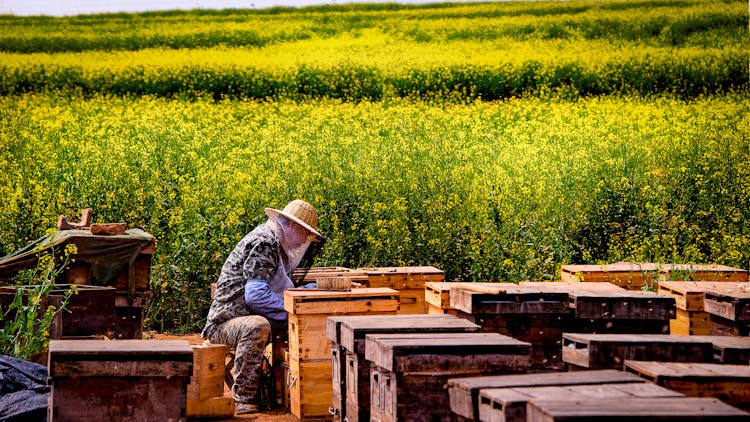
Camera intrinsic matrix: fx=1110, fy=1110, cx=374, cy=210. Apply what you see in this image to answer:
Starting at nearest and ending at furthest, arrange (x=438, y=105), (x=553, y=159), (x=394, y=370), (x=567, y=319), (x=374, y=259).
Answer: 1. (x=394, y=370)
2. (x=567, y=319)
3. (x=374, y=259)
4. (x=553, y=159)
5. (x=438, y=105)

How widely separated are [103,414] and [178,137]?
30.4 ft

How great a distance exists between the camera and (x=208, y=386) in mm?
8109

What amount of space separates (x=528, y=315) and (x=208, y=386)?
2449 mm

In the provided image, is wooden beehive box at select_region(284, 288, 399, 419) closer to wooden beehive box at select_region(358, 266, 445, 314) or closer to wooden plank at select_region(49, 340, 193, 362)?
wooden beehive box at select_region(358, 266, 445, 314)

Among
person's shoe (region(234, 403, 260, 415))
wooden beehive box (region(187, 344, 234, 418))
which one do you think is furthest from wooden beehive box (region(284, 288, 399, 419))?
wooden beehive box (region(187, 344, 234, 418))

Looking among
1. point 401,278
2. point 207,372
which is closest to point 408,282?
point 401,278

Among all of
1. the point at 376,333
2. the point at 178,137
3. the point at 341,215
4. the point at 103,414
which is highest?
the point at 178,137

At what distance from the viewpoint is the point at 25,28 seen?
18156mm

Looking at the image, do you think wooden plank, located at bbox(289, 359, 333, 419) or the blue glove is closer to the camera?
wooden plank, located at bbox(289, 359, 333, 419)

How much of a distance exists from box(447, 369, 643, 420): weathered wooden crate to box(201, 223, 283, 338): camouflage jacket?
140 inches

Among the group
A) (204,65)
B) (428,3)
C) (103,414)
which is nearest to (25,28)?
(204,65)

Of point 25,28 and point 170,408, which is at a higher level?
point 25,28

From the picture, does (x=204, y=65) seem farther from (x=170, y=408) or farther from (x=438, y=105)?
(x=170, y=408)

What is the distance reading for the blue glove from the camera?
8.41 meters
